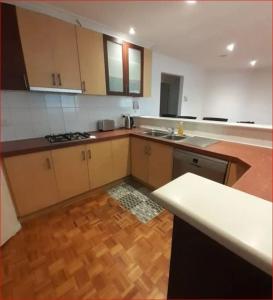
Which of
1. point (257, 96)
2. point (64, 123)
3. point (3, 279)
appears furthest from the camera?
point (257, 96)

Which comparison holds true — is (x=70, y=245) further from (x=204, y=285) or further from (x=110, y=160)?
(x=204, y=285)

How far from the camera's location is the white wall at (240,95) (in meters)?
4.70

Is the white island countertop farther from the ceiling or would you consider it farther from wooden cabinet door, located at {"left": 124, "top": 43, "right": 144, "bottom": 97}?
wooden cabinet door, located at {"left": 124, "top": 43, "right": 144, "bottom": 97}

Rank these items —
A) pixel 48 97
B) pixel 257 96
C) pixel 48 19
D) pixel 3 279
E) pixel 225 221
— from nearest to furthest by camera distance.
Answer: pixel 225 221, pixel 3 279, pixel 48 19, pixel 48 97, pixel 257 96

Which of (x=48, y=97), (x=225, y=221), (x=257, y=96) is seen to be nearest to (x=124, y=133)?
(x=48, y=97)

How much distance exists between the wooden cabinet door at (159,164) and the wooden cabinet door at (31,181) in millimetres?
1177

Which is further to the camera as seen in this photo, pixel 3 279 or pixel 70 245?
pixel 70 245

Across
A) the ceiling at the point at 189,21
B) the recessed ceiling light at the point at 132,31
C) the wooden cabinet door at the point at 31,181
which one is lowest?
the wooden cabinet door at the point at 31,181

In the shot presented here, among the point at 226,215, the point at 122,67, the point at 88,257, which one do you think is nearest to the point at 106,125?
the point at 122,67

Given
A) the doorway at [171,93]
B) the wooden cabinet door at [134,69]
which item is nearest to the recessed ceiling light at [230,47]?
the doorway at [171,93]

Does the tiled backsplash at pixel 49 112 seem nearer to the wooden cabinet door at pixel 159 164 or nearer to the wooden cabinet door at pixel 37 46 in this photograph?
the wooden cabinet door at pixel 37 46

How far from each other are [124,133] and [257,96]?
15.3 feet

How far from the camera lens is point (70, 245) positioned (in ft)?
4.82

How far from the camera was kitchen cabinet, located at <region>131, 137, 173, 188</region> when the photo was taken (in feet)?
6.37
